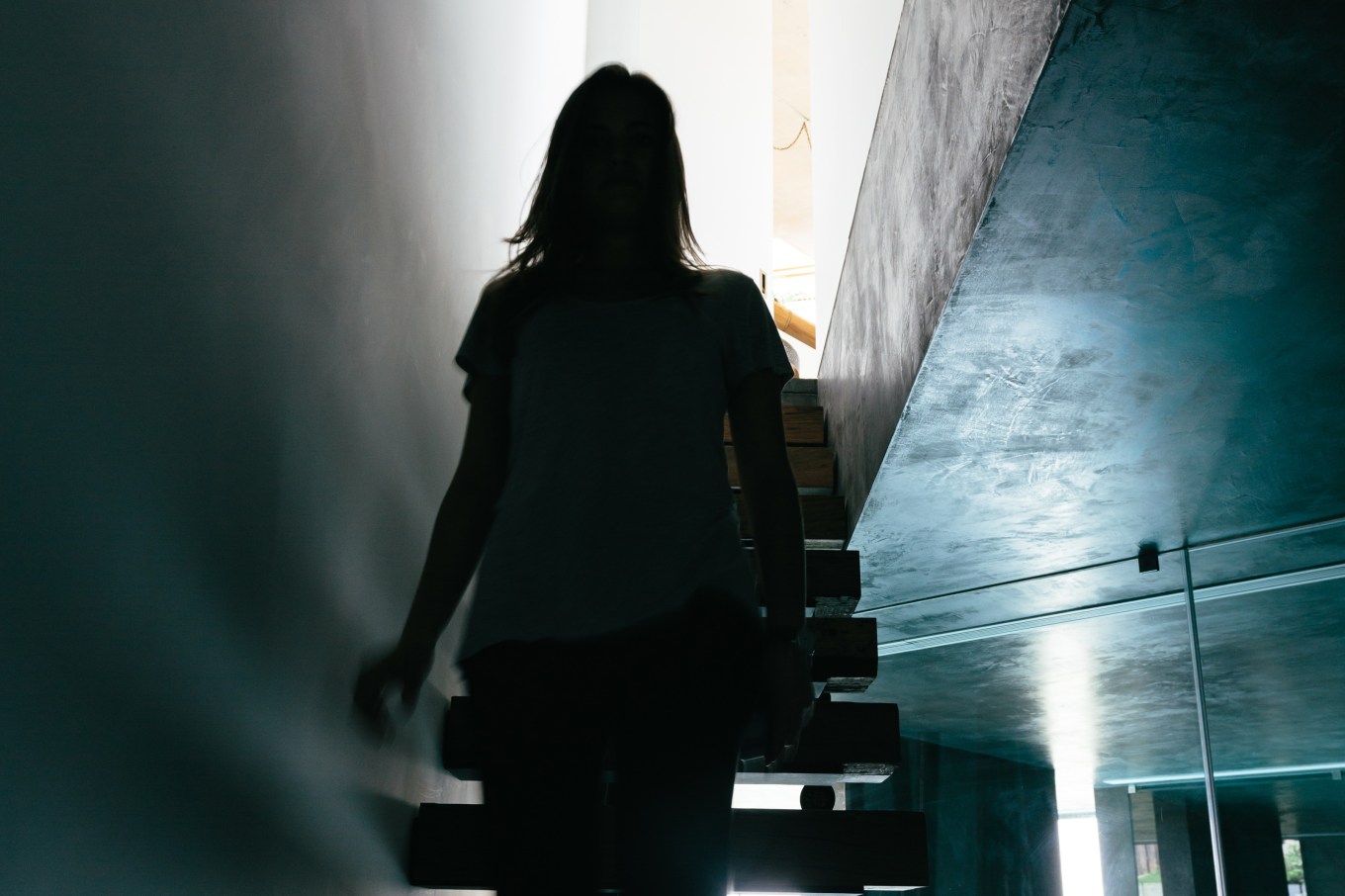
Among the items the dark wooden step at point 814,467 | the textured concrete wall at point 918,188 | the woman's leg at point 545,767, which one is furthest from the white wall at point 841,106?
the woman's leg at point 545,767

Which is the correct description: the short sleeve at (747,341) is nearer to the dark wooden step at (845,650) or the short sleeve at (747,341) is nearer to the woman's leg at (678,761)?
the woman's leg at (678,761)

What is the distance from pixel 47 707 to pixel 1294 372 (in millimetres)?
2062

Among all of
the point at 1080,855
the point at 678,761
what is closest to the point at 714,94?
the point at 1080,855

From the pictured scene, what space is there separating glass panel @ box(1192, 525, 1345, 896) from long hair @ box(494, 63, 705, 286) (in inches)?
79.3

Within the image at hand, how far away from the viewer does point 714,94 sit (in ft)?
21.3

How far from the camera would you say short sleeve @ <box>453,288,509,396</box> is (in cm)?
117

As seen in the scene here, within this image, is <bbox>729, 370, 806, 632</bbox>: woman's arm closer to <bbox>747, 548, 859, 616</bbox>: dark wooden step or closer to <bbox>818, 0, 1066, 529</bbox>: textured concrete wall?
<bbox>818, 0, 1066, 529</bbox>: textured concrete wall

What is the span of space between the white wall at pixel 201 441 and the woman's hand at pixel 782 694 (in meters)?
0.46

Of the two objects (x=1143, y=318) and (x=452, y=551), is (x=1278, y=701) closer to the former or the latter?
(x=1143, y=318)

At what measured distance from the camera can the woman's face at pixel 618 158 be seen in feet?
3.98

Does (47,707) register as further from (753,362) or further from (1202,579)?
(1202,579)

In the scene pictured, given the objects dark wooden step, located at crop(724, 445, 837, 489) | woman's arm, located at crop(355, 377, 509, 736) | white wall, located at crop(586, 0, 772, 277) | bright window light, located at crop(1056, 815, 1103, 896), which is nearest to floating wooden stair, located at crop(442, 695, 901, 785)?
woman's arm, located at crop(355, 377, 509, 736)

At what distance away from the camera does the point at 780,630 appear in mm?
1044

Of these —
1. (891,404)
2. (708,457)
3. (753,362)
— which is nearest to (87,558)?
(708,457)
